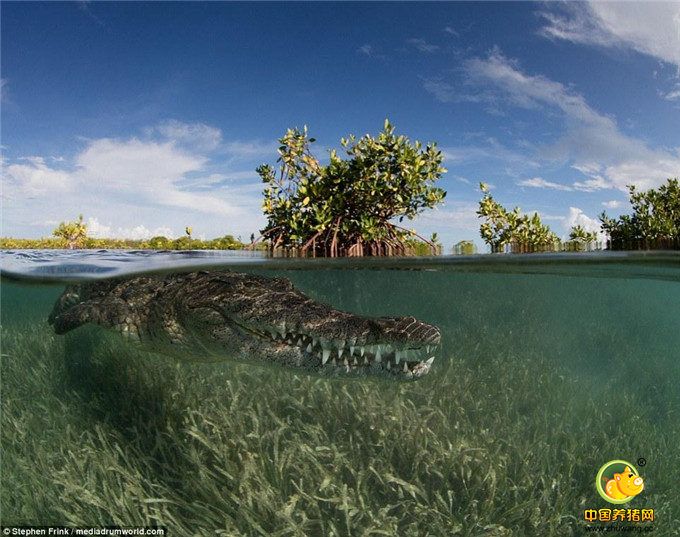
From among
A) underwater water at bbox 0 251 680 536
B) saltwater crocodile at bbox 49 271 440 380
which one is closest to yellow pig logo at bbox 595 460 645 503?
underwater water at bbox 0 251 680 536

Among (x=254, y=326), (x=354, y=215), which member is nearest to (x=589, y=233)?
(x=354, y=215)

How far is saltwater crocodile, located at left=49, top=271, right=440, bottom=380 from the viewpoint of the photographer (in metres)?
3.91

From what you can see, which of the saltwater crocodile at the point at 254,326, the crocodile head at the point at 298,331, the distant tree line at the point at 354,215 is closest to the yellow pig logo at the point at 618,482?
the saltwater crocodile at the point at 254,326

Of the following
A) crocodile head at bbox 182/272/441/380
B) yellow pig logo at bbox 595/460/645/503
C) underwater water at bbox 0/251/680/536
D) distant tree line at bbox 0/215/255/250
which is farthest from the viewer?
distant tree line at bbox 0/215/255/250

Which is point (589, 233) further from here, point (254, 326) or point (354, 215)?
point (254, 326)

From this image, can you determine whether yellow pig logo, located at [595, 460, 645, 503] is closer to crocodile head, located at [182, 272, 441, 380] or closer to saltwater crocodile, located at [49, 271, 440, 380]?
saltwater crocodile, located at [49, 271, 440, 380]

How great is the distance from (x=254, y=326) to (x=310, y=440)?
5.86 ft

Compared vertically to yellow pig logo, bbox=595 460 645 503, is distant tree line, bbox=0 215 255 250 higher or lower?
higher

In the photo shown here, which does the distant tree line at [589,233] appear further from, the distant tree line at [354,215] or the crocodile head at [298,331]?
the crocodile head at [298,331]

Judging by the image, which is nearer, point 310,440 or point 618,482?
point 310,440

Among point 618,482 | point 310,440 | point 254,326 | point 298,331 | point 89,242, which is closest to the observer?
point 298,331

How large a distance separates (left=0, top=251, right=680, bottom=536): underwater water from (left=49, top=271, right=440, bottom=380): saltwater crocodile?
42 cm

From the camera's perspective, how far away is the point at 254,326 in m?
4.73

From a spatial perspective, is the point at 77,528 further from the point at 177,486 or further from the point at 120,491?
the point at 177,486
